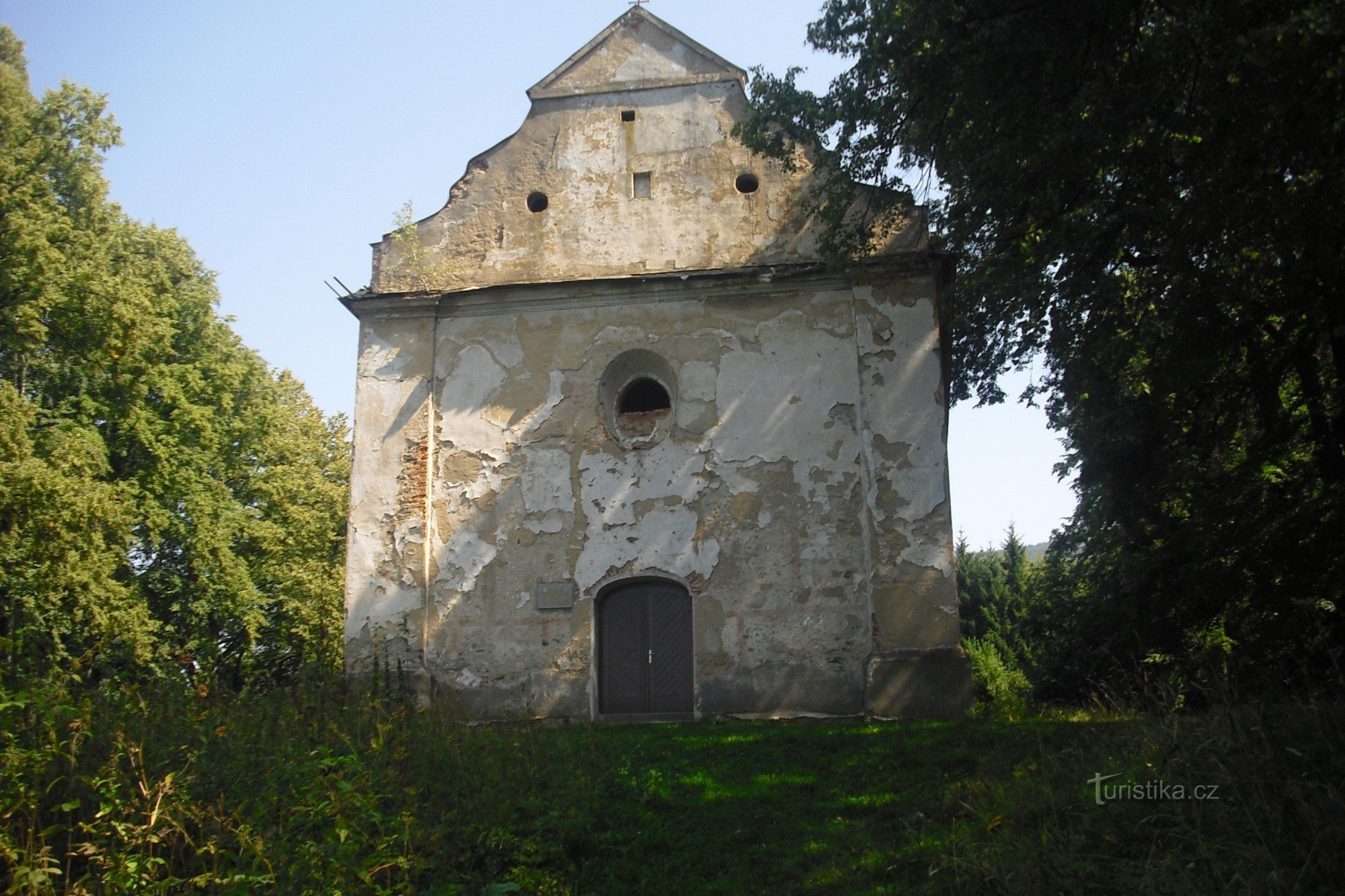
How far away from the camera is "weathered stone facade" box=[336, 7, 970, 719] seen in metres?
12.6

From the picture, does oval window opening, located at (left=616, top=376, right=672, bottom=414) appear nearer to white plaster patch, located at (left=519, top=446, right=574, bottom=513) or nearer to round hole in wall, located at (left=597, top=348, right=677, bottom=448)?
round hole in wall, located at (left=597, top=348, right=677, bottom=448)

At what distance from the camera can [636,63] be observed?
580 inches

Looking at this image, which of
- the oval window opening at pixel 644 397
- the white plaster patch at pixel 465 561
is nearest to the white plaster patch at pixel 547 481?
the white plaster patch at pixel 465 561

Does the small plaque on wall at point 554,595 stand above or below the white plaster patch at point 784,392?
below

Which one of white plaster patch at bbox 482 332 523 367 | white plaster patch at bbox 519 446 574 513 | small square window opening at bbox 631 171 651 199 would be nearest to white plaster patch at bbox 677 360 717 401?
white plaster patch at bbox 519 446 574 513

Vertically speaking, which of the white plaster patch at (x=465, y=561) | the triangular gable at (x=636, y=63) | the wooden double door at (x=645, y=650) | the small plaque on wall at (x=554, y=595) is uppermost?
the triangular gable at (x=636, y=63)

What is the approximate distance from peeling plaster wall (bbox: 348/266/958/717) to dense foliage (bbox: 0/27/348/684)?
9.26 feet

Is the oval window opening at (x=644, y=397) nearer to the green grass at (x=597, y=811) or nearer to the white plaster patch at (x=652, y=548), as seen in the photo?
the white plaster patch at (x=652, y=548)

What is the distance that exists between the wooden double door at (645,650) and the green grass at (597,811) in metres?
3.86

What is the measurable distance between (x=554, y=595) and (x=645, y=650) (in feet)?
4.15

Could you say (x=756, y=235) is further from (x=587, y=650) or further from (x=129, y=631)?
(x=129, y=631)

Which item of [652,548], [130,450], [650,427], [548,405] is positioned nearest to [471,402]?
[548,405]

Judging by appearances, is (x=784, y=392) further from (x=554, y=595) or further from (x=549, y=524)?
(x=554, y=595)

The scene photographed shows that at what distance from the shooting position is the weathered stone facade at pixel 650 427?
1255cm
